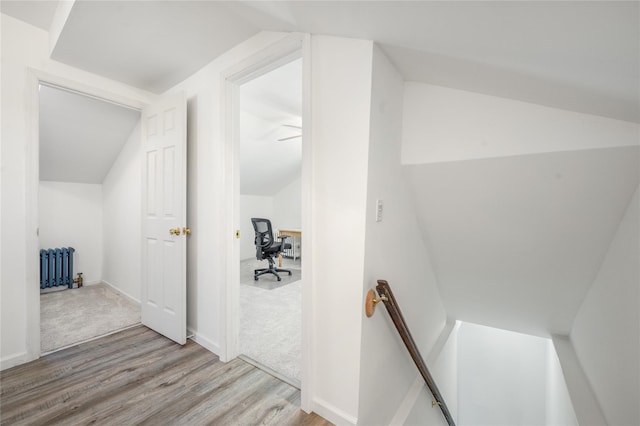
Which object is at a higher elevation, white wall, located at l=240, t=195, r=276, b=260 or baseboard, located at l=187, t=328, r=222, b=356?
white wall, located at l=240, t=195, r=276, b=260

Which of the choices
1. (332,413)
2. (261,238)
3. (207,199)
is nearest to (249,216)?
(261,238)

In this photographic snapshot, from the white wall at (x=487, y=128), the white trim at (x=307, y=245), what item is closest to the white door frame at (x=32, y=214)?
the white trim at (x=307, y=245)

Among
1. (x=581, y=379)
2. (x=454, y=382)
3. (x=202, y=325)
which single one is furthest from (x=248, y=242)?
(x=581, y=379)

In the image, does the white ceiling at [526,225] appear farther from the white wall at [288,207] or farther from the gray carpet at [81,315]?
the white wall at [288,207]

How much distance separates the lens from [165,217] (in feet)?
7.93

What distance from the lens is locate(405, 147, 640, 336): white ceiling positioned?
143 centimetres

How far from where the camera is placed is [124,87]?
2.53m

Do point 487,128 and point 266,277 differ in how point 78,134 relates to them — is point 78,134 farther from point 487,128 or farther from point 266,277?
point 487,128

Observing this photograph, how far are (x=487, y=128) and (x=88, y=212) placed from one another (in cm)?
491

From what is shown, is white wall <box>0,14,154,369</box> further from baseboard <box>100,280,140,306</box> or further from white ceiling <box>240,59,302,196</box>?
white ceiling <box>240,59,302,196</box>

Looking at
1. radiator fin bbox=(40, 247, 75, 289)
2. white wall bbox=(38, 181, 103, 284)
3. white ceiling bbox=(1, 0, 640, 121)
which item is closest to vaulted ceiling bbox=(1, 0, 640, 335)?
white ceiling bbox=(1, 0, 640, 121)

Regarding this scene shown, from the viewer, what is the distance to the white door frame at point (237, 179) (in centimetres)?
156

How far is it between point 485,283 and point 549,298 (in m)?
0.46

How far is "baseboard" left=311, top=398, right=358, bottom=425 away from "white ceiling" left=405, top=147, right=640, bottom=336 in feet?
4.55
